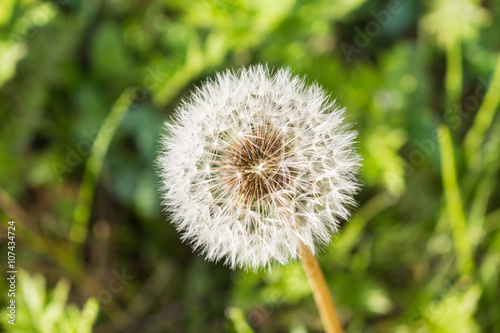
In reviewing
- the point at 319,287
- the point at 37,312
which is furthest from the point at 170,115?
the point at 319,287

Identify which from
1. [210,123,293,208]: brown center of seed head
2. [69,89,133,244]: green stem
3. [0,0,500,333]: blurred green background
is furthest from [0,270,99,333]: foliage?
[210,123,293,208]: brown center of seed head

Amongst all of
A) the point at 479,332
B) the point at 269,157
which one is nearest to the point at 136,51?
the point at 269,157

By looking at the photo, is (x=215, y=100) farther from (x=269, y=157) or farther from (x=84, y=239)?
(x=84, y=239)

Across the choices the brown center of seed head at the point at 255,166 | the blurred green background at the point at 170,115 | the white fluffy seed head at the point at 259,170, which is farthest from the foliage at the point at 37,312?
the brown center of seed head at the point at 255,166

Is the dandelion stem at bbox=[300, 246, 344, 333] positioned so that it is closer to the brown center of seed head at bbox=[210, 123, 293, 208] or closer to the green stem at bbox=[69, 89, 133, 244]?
the brown center of seed head at bbox=[210, 123, 293, 208]

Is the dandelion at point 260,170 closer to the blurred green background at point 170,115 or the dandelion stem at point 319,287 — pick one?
the dandelion stem at point 319,287

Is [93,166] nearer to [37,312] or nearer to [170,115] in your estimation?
[170,115]

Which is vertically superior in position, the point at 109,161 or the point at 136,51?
the point at 136,51

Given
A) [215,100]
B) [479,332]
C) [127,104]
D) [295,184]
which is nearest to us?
[295,184]
